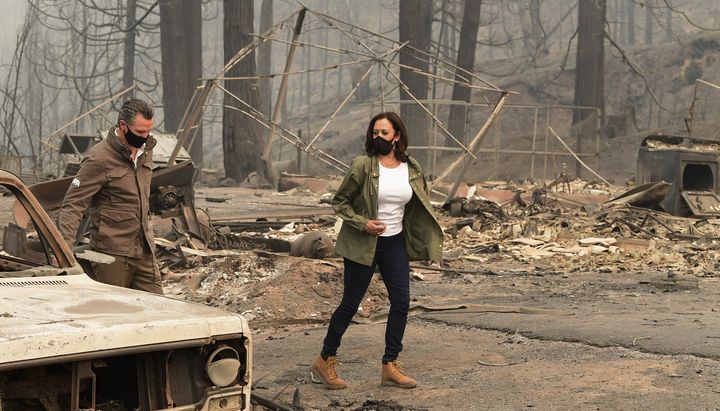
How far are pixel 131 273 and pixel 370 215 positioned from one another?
1538 mm

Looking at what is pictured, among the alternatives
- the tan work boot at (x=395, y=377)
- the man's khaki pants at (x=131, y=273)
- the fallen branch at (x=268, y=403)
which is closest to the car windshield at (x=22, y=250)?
the man's khaki pants at (x=131, y=273)

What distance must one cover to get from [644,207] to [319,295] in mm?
9573

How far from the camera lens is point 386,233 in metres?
6.99

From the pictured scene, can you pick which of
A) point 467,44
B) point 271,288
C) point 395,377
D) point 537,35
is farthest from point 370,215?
point 537,35

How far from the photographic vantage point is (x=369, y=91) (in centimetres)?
6116

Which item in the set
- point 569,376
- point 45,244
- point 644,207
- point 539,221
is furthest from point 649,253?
point 45,244

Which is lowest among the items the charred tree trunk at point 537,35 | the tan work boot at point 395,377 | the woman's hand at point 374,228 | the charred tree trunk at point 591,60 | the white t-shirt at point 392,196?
the tan work boot at point 395,377

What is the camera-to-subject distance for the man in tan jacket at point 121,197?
21.9 ft

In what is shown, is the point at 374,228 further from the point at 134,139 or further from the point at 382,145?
the point at 134,139

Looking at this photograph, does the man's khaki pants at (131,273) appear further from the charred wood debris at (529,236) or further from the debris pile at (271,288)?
the charred wood debris at (529,236)

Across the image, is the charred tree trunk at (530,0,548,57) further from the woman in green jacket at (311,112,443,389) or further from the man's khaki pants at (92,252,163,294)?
the man's khaki pants at (92,252,163,294)

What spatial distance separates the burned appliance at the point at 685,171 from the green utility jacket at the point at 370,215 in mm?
12594

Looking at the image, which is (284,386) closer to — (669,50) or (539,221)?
(539,221)

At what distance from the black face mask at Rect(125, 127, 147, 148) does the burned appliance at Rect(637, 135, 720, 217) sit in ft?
45.0
